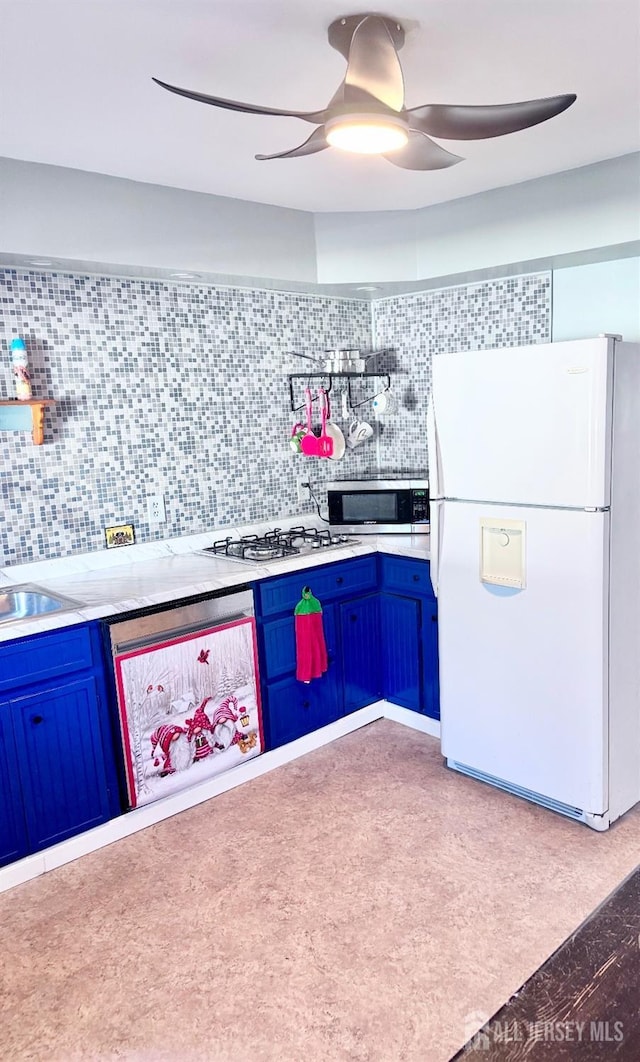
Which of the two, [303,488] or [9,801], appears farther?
[303,488]

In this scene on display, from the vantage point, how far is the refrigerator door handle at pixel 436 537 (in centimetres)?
290

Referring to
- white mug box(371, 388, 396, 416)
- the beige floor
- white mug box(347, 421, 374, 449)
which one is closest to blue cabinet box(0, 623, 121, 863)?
the beige floor

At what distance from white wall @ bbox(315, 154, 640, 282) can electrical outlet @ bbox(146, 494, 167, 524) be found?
1.34 metres

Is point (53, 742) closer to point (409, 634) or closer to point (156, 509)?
point (156, 509)

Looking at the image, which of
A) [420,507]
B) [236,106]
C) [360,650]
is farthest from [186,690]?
[236,106]

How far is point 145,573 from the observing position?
→ 303 cm

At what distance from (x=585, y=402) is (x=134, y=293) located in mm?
1945

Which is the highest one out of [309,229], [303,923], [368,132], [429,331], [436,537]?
[309,229]

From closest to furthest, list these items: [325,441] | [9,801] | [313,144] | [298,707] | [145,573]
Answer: [313,144], [9,801], [145,573], [298,707], [325,441]

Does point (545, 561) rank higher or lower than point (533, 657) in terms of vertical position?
higher

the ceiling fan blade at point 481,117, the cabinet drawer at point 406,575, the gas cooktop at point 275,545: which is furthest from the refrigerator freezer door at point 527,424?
the ceiling fan blade at point 481,117

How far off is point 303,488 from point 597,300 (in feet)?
5.53

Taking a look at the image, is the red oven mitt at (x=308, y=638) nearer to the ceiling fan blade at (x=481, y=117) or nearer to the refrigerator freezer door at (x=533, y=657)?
the refrigerator freezer door at (x=533, y=657)

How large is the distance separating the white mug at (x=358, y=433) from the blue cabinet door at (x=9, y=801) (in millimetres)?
2331
